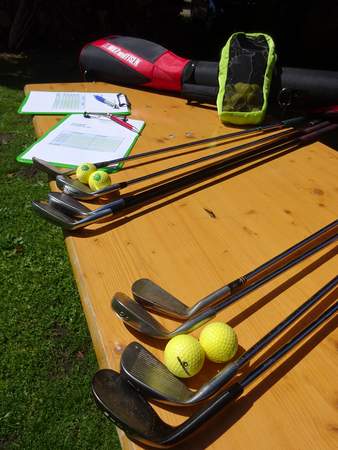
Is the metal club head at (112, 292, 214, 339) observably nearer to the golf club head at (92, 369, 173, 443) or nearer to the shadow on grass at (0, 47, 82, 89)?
the golf club head at (92, 369, 173, 443)

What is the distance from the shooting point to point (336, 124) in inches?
74.8

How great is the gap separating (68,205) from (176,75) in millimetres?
1241

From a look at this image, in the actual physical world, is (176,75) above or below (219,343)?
above

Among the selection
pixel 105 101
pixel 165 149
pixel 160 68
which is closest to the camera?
pixel 165 149

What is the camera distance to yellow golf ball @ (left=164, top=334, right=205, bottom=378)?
0.82 meters

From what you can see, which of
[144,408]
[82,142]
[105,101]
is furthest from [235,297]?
[105,101]

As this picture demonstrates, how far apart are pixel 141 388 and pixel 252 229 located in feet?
2.21

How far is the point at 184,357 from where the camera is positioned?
823 mm

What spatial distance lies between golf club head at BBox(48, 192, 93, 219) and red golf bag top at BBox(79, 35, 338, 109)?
1.11 m

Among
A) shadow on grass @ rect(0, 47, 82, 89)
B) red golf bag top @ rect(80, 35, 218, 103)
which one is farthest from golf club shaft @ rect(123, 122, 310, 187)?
shadow on grass @ rect(0, 47, 82, 89)

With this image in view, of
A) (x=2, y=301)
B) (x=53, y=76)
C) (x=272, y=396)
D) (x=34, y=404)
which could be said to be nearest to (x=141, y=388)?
(x=272, y=396)

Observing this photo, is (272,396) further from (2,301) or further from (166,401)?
(2,301)

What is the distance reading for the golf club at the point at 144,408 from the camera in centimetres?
70

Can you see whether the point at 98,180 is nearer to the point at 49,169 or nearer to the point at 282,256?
the point at 49,169
